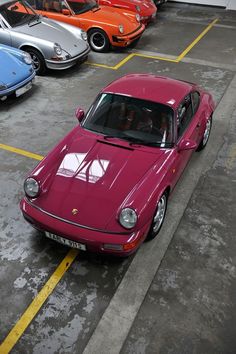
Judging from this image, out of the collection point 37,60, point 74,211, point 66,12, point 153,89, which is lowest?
point 74,211

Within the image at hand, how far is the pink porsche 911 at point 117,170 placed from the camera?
358 cm

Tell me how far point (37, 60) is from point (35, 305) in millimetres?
6266

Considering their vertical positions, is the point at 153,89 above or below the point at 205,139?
above

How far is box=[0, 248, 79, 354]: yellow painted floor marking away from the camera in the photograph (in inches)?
125

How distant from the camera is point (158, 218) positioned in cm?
415

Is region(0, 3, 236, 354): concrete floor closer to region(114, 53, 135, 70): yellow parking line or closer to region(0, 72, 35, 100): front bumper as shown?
region(0, 72, 35, 100): front bumper

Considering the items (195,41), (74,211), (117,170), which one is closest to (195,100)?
(117,170)

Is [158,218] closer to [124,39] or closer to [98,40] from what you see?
[124,39]

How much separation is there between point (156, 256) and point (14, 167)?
2631 mm

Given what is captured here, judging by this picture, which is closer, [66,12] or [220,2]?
[66,12]

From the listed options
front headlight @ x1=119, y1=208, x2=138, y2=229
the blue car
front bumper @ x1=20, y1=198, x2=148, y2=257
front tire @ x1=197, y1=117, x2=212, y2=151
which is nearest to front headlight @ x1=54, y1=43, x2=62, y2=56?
the blue car

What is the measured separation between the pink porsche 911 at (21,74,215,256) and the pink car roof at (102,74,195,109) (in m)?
0.01

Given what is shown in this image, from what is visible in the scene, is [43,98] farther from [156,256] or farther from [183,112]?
[156,256]

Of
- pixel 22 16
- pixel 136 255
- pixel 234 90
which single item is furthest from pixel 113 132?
pixel 22 16
